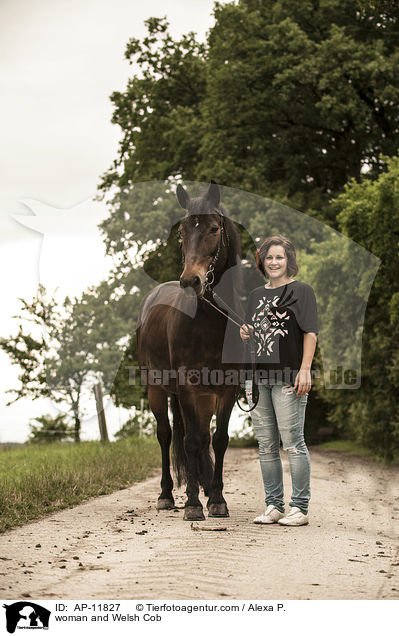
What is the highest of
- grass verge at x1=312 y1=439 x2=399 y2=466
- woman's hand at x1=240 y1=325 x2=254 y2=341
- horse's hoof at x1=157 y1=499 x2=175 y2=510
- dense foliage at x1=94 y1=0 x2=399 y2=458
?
dense foliage at x1=94 y1=0 x2=399 y2=458

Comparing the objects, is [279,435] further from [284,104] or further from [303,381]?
[284,104]

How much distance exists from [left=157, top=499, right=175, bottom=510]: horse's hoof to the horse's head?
2.59 metres

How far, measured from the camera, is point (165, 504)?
7.84m

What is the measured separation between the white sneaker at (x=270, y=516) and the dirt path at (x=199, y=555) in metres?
0.15

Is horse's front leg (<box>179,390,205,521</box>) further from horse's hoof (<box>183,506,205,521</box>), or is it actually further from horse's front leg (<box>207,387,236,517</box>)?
horse's front leg (<box>207,387,236,517</box>)

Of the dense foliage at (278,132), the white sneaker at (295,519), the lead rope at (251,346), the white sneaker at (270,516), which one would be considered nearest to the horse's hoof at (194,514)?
the white sneaker at (270,516)

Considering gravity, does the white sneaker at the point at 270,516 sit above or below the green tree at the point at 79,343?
below

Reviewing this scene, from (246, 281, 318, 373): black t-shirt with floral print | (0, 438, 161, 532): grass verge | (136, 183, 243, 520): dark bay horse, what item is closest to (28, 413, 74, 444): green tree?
(0, 438, 161, 532): grass verge

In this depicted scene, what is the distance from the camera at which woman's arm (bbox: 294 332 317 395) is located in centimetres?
620

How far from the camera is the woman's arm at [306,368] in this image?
20.4 ft

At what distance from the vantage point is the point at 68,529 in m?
6.40

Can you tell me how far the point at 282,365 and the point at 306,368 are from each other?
23cm

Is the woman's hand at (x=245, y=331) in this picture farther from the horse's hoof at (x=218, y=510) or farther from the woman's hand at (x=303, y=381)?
the horse's hoof at (x=218, y=510)

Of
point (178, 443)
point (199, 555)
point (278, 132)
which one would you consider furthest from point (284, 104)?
point (199, 555)
